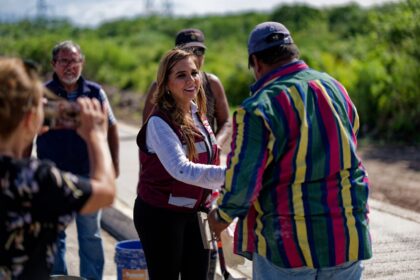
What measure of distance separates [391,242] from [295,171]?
12.1ft

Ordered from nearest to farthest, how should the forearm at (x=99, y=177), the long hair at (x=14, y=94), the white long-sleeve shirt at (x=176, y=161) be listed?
the long hair at (x=14, y=94), the forearm at (x=99, y=177), the white long-sleeve shirt at (x=176, y=161)

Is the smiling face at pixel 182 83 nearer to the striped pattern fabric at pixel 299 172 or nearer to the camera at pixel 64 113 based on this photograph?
the striped pattern fabric at pixel 299 172

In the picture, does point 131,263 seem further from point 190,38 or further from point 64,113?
point 64,113

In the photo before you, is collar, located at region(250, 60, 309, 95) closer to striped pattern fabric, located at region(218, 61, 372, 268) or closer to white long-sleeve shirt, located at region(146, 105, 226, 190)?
striped pattern fabric, located at region(218, 61, 372, 268)

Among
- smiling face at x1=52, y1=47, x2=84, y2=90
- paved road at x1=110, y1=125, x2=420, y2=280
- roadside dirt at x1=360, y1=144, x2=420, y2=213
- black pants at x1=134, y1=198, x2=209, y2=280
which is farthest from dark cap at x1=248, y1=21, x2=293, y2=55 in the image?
roadside dirt at x1=360, y1=144, x2=420, y2=213

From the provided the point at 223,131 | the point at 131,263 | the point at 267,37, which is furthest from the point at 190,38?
the point at 267,37

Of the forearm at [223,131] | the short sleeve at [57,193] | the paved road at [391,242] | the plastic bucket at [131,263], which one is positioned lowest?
the paved road at [391,242]

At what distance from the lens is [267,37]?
3.12 meters

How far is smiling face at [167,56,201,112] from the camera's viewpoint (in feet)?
13.6

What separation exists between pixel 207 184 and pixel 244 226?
0.61m

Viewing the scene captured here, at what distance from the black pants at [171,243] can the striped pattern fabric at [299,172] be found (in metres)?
0.97

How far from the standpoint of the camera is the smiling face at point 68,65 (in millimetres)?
5477

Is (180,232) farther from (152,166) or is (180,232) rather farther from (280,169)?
(280,169)

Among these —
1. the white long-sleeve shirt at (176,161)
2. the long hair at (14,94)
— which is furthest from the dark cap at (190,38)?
the long hair at (14,94)
